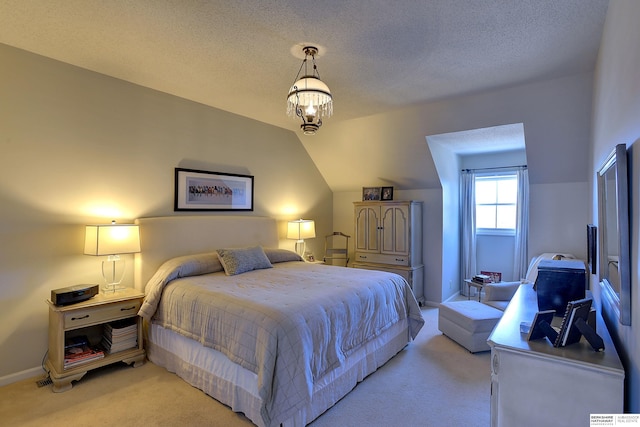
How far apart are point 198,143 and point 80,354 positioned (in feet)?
8.19

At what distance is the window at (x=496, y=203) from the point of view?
519cm

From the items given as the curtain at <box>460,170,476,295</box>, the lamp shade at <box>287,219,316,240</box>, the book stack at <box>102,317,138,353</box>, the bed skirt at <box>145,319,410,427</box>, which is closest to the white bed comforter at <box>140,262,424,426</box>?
the bed skirt at <box>145,319,410,427</box>

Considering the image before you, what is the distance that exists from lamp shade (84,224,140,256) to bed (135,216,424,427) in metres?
0.33

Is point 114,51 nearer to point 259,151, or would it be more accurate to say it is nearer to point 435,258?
point 259,151

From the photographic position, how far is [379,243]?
16.8 ft

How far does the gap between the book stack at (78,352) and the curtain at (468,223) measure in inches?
203

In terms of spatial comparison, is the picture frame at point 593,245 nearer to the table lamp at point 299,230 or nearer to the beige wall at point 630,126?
the beige wall at point 630,126

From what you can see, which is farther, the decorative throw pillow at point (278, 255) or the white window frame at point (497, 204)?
the white window frame at point (497, 204)

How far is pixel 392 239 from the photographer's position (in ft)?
16.3

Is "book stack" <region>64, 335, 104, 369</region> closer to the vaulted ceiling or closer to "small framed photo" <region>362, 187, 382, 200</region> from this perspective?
the vaulted ceiling

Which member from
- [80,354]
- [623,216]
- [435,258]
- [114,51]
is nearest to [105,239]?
[80,354]

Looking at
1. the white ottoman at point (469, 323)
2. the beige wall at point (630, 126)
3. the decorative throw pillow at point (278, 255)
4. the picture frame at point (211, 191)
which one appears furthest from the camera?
the decorative throw pillow at point (278, 255)

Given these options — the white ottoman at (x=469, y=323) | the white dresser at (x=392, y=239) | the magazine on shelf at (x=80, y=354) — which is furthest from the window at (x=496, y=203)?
the magazine on shelf at (x=80, y=354)

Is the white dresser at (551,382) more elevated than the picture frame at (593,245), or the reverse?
the picture frame at (593,245)
